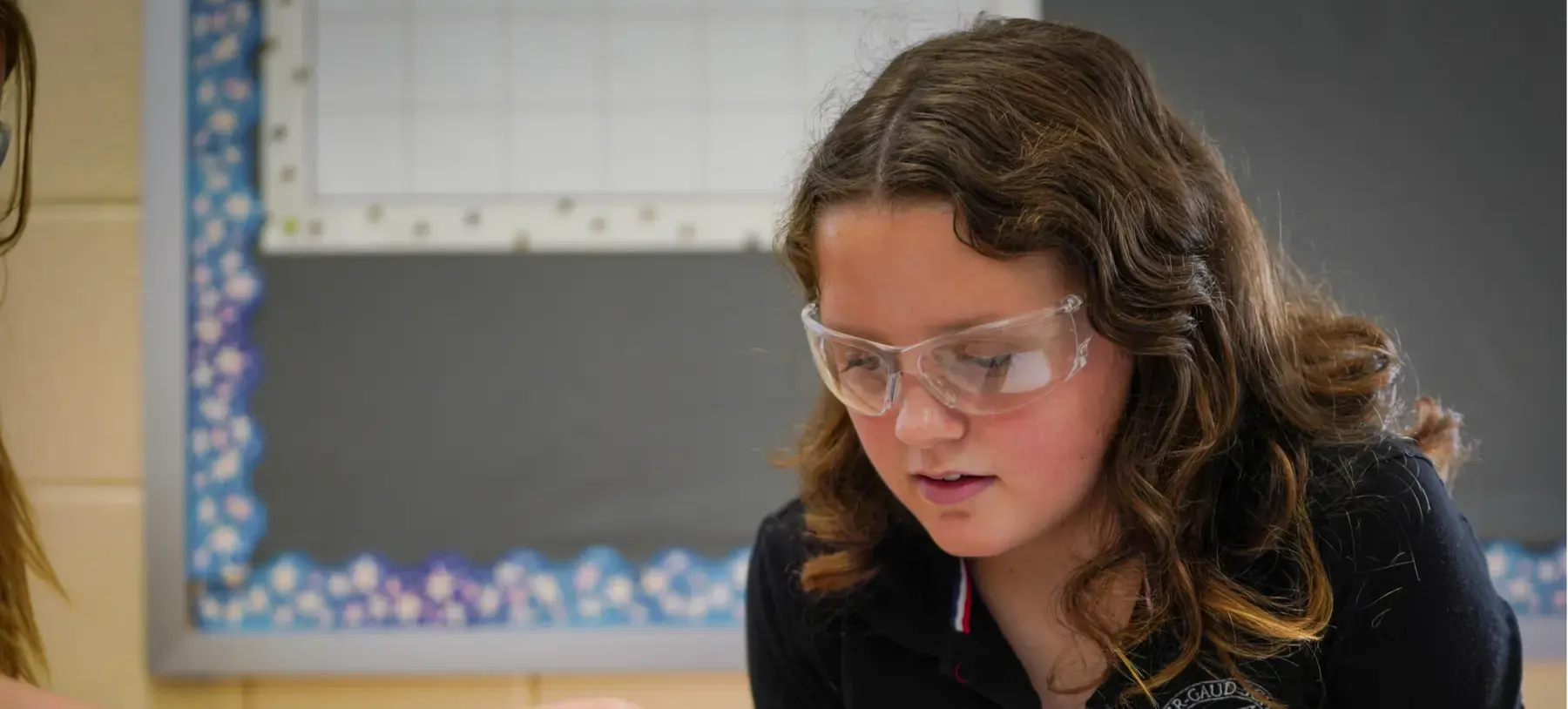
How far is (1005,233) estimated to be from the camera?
2.60 feet

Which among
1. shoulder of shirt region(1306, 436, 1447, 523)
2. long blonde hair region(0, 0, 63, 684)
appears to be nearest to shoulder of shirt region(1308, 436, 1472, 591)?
shoulder of shirt region(1306, 436, 1447, 523)

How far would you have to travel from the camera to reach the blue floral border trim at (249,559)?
4.44 feet

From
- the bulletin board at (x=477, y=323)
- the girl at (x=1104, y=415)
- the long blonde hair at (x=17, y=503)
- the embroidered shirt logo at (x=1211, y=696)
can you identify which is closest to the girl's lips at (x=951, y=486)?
the girl at (x=1104, y=415)

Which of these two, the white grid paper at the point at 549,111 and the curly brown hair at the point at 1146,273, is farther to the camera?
the white grid paper at the point at 549,111

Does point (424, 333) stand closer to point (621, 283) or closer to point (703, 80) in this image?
point (621, 283)

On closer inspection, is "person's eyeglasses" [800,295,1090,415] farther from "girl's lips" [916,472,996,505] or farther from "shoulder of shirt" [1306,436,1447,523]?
"shoulder of shirt" [1306,436,1447,523]

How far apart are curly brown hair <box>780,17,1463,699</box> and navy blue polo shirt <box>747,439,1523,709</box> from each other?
22mm

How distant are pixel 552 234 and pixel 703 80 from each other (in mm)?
264

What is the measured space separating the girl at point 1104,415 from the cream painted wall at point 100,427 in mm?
584

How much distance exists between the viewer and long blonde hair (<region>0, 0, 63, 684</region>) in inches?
35.6

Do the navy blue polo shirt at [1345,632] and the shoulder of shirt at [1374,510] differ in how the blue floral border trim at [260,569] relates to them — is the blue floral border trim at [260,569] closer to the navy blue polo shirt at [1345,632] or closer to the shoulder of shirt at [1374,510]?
the navy blue polo shirt at [1345,632]

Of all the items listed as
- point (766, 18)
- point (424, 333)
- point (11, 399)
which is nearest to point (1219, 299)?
point (766, 18)

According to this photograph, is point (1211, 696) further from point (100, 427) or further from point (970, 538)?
point (100, 427)

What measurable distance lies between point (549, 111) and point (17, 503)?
694 millimetres
